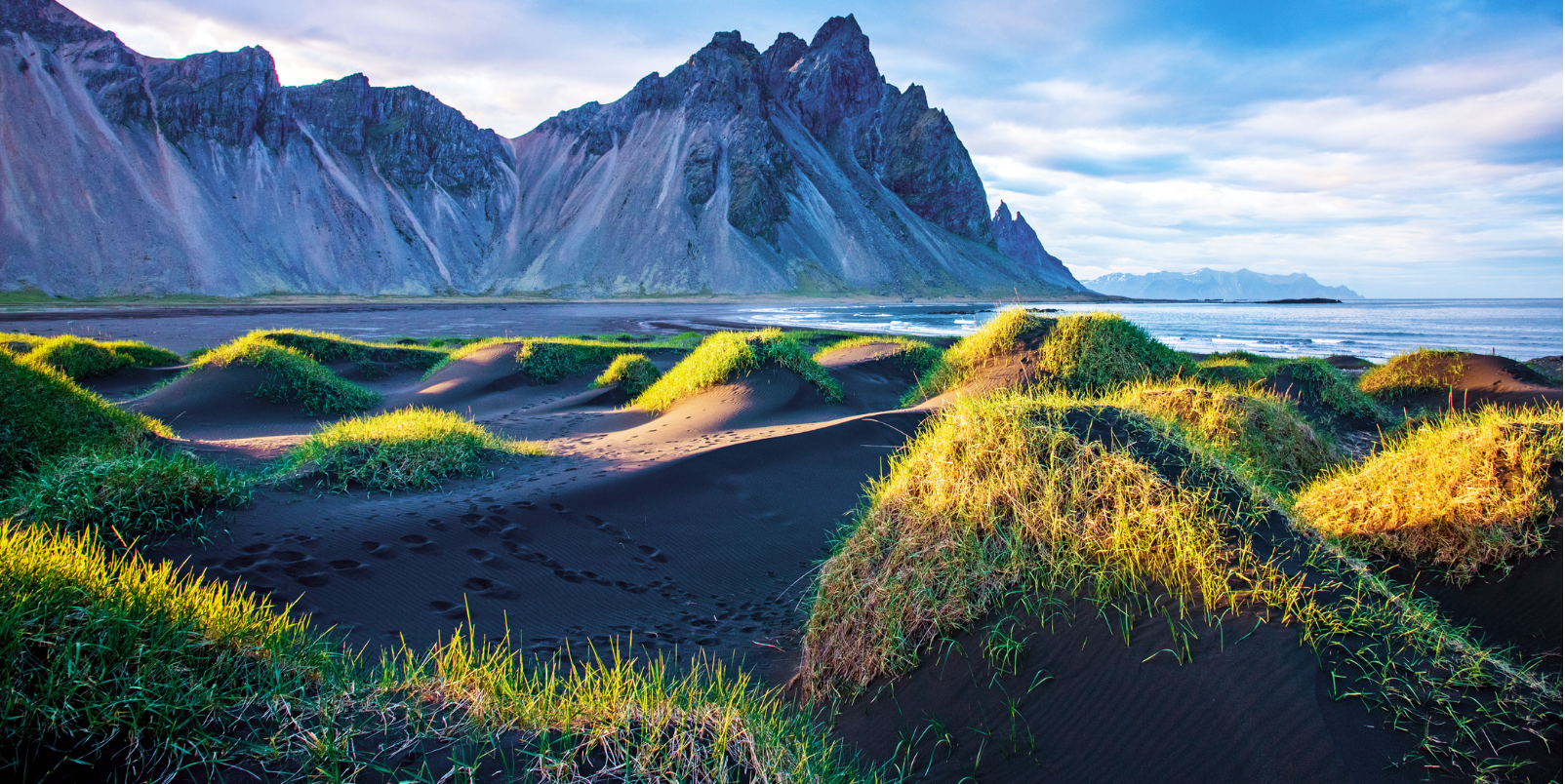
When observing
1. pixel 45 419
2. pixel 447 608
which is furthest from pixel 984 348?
pixel 45 419

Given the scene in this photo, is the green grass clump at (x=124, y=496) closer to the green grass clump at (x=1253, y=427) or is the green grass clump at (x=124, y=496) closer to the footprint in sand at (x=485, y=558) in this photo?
the footprint in sand at (x=485, y=558)

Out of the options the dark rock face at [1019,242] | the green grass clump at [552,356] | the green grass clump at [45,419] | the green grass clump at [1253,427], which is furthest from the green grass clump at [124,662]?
the dark rock face at [1019,242]

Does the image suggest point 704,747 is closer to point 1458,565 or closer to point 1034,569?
point 1034,569

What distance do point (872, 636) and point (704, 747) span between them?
4.57ft

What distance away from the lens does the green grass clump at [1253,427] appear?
7.29m

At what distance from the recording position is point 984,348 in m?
11.2

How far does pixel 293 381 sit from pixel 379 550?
36.3ft

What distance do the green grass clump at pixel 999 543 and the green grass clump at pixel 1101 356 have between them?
6.60 m

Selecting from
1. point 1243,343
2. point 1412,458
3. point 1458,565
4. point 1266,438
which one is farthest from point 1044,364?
point 1243,343

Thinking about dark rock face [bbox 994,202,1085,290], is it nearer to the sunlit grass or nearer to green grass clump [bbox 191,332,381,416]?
A: the sunlit grass

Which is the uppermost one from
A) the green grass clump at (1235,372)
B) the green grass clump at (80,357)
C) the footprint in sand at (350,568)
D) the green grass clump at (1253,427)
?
the green grass clump at (1235,372)

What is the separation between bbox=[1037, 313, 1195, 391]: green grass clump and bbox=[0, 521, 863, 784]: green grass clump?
8.66m

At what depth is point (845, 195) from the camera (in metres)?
115

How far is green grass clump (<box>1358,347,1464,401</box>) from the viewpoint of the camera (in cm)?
1290
